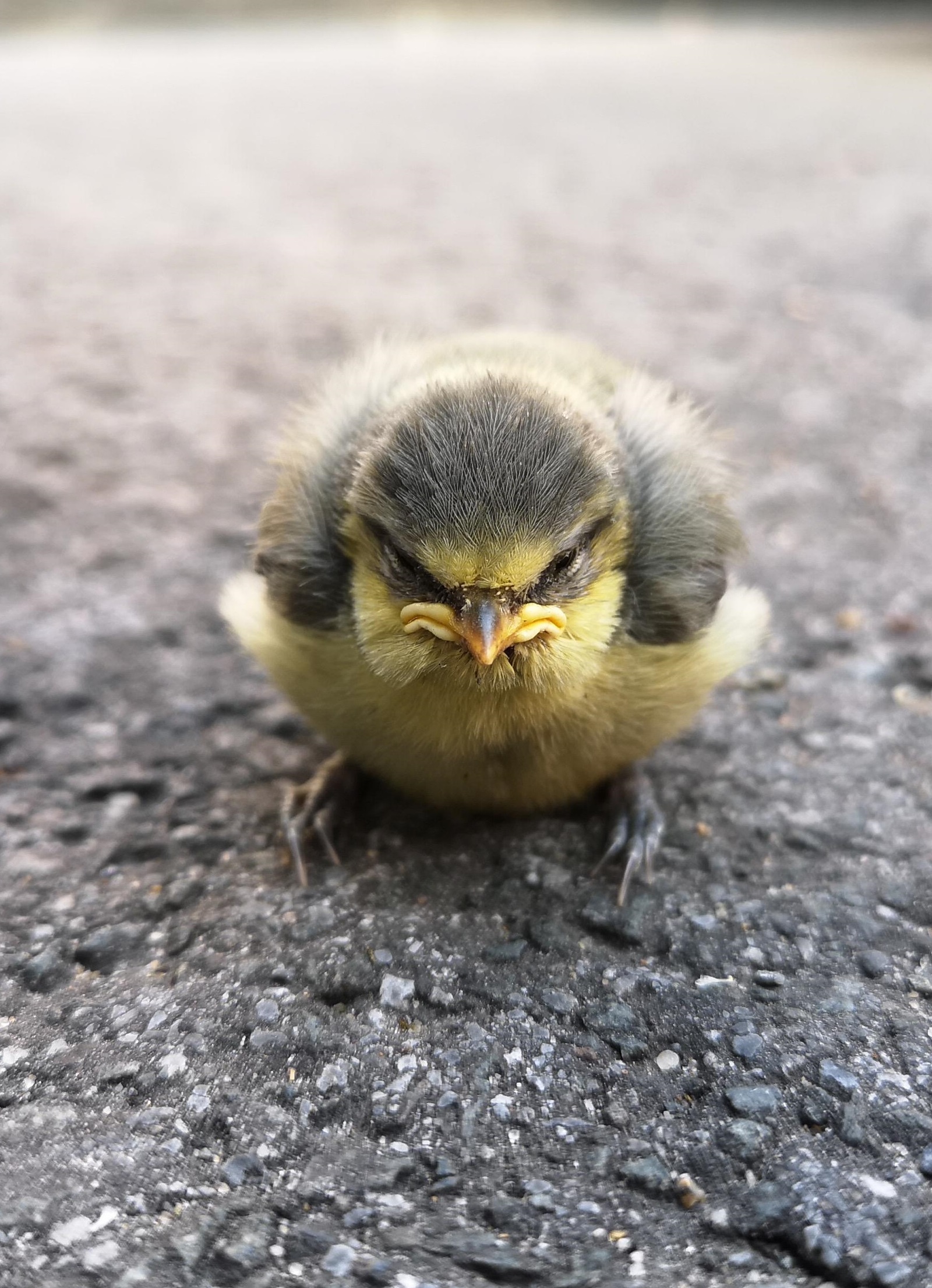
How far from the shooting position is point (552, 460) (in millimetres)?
2016

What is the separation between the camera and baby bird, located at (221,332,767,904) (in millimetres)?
1992

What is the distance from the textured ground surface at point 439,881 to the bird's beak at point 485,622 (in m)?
0.58

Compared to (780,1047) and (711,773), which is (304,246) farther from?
(780,1047)

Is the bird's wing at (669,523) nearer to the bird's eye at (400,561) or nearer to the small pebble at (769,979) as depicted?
the bird's eye at (400,561)

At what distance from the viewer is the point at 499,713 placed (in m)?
2.12

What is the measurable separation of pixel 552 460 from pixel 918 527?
185 cm

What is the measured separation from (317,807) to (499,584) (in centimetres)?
79

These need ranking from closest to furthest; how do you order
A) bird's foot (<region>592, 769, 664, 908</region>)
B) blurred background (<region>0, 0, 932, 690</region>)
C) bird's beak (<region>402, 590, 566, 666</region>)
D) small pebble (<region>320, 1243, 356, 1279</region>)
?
1. small pebble (<region>320, 1243, 356, 1279</region>)
2. bird's beak (<region>402, 590, 566, 666</region>)
3. bird's foot (<region>592, 769, 664, 908</region>)
4. blurred background (<region>0, 0, 932, 690</region>)

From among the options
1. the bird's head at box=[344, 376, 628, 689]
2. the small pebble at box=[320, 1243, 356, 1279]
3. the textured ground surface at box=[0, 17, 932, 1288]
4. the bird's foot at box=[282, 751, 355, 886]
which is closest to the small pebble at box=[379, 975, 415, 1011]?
the textured ground surface at box=[0, 17, 932, 1288]

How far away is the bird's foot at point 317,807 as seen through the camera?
92.6 inches

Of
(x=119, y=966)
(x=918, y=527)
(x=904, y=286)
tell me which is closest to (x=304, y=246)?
(x=904, y=286)

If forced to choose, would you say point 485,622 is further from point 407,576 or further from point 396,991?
point 396,991

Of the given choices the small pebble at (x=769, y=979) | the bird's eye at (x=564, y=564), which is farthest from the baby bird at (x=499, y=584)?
the small pebble at (x=769, y=979)

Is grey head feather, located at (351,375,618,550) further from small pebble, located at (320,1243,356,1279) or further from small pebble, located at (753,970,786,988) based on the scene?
small pebble, located at (320,1243,356,1279)
